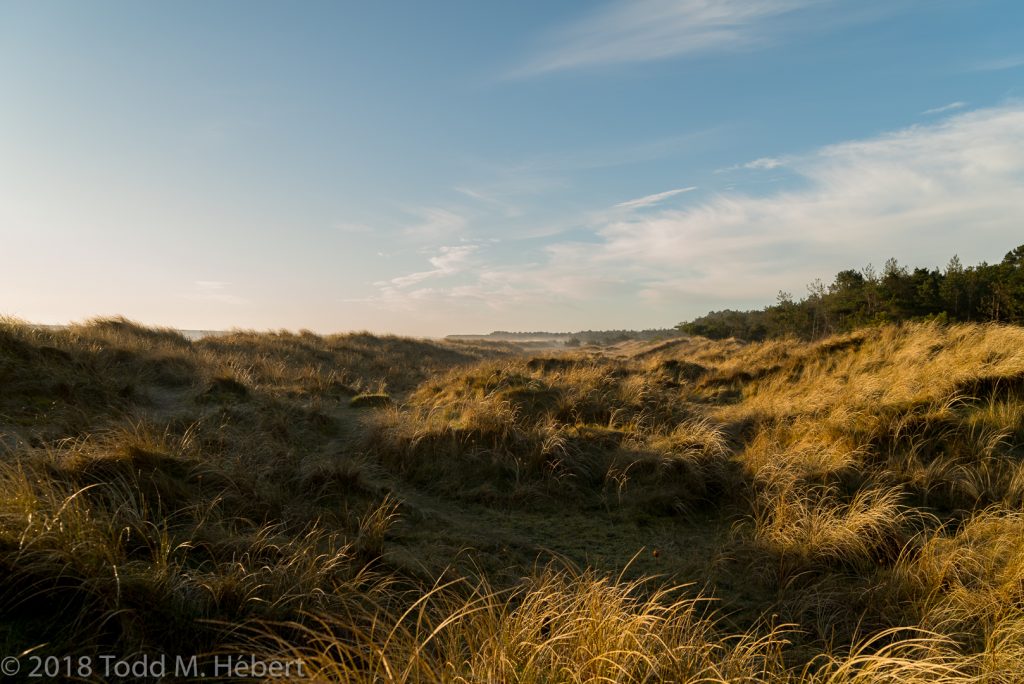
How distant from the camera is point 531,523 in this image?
542cm

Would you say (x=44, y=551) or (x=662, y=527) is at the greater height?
(x=44, y=551)

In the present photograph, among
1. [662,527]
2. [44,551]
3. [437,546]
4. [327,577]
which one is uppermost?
[44,551]

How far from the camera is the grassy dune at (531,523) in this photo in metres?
2.37

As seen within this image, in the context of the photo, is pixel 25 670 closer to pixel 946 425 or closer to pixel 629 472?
pixel 629 472

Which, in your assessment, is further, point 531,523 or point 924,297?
point 924,297

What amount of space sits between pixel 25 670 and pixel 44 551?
677 mm

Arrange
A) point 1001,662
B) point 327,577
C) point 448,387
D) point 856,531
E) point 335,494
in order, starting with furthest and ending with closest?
point 448,387 < point 335,494 < point 856,531 < point 327,577 < point 1001,662

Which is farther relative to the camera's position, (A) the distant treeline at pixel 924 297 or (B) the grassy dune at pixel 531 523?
(A) the distant treeline at pixel 924 297

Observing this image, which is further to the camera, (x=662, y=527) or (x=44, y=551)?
(x=662, y=527)

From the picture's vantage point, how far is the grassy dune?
237cm

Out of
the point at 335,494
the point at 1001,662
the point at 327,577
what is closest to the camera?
the point at 1001,662

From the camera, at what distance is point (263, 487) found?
182 inches

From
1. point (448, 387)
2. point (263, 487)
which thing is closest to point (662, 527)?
point (263, 487)

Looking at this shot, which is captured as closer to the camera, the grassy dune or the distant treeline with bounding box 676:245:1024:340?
the grassy dune
